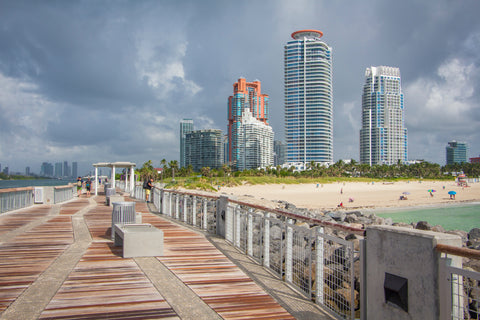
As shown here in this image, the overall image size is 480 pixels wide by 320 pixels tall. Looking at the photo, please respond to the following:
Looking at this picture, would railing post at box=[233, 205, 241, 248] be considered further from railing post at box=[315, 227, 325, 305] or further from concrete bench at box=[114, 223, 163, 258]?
railing post at box=[315, 227, 325, 305]

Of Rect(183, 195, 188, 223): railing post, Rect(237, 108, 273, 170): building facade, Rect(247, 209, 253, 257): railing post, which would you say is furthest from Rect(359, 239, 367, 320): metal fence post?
Rect(237, 108, 273, 170): building facade

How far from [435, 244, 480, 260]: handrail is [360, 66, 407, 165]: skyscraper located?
186 metres

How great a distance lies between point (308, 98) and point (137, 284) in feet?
481

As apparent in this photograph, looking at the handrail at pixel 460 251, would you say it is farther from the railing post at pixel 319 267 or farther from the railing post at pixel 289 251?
the railing post at pixel 289 251

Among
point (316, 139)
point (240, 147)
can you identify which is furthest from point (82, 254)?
point (240, 147)

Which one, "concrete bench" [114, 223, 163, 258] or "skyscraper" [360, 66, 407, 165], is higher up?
"skyscraper" [360, 66, 407, 165]

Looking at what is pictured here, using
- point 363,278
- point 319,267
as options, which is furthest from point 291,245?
point 363,278

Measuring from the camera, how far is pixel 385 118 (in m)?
179

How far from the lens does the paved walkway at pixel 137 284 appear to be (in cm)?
419

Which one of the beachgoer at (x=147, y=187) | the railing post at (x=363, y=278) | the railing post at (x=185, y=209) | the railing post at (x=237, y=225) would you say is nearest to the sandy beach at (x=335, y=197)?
the beachgoer at (x=147, y=187)

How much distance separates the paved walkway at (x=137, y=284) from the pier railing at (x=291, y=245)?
0.32m

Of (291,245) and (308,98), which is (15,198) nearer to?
(291,245)

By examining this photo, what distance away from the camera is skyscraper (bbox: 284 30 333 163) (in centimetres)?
14475

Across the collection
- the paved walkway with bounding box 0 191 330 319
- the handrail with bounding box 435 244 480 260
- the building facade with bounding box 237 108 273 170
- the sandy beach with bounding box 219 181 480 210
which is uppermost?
the building facade with bounding box 237 108 273 170
